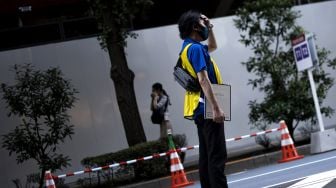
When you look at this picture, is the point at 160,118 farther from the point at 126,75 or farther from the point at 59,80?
the point at 59,80

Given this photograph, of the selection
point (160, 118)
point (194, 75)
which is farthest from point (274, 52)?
point (194, 75)

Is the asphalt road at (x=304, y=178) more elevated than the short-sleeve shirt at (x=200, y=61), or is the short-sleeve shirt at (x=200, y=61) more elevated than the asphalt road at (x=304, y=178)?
the short-sleeve shirt at (x=200, y=61)

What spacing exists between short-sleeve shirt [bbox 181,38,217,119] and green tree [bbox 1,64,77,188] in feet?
27.4

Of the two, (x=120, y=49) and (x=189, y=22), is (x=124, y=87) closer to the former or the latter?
(x=120, y=49)

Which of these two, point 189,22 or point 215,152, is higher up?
point 189,22

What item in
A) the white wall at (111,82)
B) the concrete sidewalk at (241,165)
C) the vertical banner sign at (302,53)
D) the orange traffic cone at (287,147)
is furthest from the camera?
the white wall at (111,82)

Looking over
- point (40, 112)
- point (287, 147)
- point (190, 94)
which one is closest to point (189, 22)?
point (190, 94)

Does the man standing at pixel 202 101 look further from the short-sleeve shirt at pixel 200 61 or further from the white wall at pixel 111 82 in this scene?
the white wall at pixel 111 82

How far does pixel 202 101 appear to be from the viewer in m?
5.48

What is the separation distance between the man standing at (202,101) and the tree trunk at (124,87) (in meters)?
7.63

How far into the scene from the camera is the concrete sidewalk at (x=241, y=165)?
12.0 m

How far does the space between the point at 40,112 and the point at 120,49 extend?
6.98 feet

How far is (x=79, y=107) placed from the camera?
53.8 feet

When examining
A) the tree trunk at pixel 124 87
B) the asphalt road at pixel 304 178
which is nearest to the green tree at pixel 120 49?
the tree trunk at pixel 124 87
